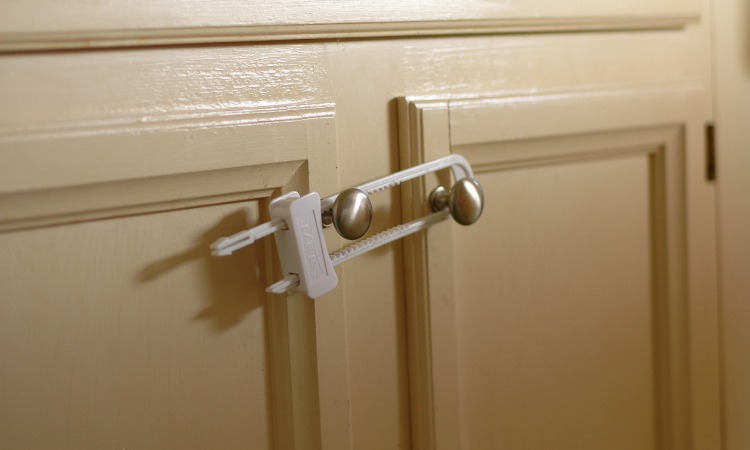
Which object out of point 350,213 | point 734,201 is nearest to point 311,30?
point 350,213

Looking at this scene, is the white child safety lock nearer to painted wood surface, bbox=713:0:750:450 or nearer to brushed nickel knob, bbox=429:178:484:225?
brushed nickel knob, bbox=429:178:484:225

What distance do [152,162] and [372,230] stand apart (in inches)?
7.4

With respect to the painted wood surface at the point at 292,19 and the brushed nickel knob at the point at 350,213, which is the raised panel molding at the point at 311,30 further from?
the brushed nickel knob at the point at 350,213

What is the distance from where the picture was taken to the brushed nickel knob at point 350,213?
A: 1.93 ft

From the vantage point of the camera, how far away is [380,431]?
685mm

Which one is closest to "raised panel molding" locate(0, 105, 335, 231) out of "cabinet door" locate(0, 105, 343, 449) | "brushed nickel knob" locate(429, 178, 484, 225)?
"cabinet door" locate(0, 105, 343, 449)

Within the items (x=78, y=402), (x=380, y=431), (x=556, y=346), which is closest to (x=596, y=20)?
(x=556, y=346)

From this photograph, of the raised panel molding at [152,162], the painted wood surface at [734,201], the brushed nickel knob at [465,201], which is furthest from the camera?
the painted wood surface at [734,201]

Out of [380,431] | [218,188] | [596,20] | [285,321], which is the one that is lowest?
[380,431]

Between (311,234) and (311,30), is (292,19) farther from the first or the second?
(311,234)

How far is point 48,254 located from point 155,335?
0.09m

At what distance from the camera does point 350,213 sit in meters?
0.59

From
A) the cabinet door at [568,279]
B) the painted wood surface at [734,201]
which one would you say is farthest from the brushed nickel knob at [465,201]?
the painted wood surface at [734,201]

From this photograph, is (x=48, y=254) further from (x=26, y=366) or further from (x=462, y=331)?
(x=462, y=331)
